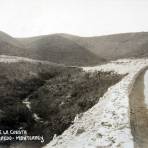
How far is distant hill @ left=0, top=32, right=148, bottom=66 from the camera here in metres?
86.2

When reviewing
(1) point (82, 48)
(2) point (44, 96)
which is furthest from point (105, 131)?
(1) point (82, 48)

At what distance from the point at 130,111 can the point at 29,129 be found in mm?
10401

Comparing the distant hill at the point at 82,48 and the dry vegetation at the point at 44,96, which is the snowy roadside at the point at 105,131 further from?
the distant hill at the point at 82,48

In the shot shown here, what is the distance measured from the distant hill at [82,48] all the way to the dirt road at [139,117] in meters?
61.4

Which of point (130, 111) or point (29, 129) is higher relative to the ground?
point (130, 111)

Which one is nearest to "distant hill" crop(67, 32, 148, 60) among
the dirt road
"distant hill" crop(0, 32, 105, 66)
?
"distant hill" crop(0, 32, 105, 66)

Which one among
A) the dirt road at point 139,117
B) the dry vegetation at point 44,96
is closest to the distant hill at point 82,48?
the dry vegetation at point 44,96

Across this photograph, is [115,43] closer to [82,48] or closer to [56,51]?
[82,48]

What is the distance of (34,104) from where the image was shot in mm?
30406

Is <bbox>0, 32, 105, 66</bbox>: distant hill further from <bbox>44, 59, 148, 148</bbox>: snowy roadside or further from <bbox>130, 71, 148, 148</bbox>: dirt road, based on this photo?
<bbox>44, 59, 148, 148</bbox>: snowy roadside

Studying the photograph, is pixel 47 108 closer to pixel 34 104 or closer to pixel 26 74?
pixel 34 104

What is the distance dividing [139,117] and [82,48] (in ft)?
293

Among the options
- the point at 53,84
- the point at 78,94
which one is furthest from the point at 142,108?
the point at 53,84

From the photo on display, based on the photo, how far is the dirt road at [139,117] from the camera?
11406 mm
